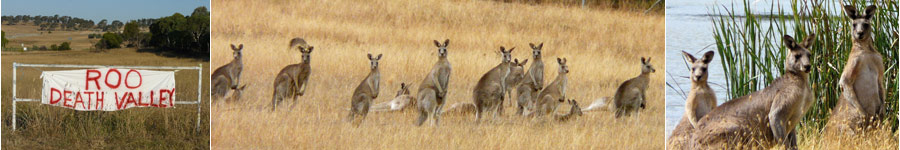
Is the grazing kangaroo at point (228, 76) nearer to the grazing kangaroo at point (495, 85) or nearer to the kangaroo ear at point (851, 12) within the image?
the grazing kangaroo at point (495, 85)

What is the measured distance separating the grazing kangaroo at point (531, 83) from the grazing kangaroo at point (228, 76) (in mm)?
2382

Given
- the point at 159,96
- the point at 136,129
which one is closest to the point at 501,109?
the point at 159,96

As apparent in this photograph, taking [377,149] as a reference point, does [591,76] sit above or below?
above

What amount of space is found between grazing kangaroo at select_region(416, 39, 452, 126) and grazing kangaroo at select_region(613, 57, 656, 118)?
5.09ft

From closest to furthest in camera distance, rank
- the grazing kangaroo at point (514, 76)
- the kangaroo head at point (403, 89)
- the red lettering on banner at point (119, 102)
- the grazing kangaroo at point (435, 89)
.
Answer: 1. the grazing kangaroo at point (435, 89)
2. the kangaroo head at point (403, 89)
3. the grazing kangaroo at point (514, 76)
4. the red lettering on banner at point (119, 102)

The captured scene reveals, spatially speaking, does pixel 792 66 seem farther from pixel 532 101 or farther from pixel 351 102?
pixel 351 102

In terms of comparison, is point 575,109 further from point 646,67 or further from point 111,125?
point 111,125

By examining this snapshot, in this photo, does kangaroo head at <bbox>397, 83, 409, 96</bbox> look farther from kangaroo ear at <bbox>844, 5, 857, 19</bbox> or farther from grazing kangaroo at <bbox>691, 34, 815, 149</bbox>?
kangaroo ear at <bbox>844, 5, 857, 19</bbox>

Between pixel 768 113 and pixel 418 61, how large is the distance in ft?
10.0

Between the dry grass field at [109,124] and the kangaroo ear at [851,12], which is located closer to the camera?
the kangaroo ear at [851,12]

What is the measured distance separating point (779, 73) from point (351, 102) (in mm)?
3487

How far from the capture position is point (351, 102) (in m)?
8.39

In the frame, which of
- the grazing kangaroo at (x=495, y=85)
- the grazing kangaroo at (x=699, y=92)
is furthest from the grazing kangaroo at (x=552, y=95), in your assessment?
the grazing kangaroo at (x=699, y=92)

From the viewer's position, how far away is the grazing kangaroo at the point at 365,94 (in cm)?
836
